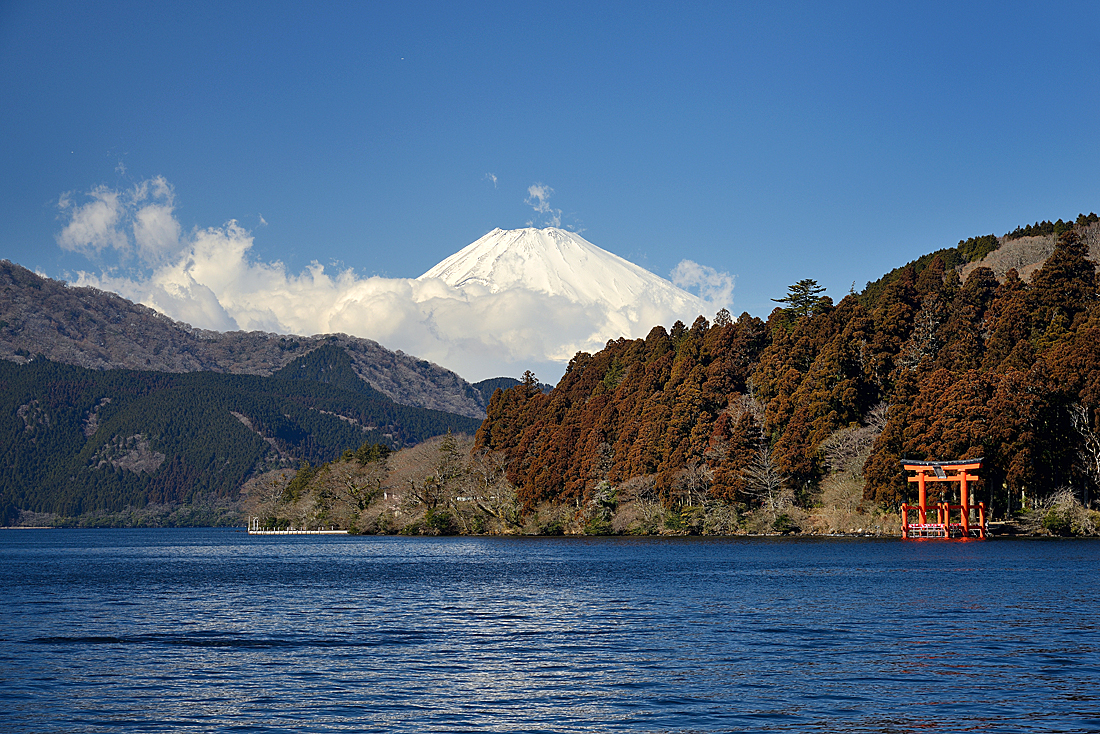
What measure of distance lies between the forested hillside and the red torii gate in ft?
6.75

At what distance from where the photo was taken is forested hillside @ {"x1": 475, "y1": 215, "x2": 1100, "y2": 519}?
217ft

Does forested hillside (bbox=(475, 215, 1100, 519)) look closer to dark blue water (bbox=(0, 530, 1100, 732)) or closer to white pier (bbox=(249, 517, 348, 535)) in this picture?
dark blue water (bbox=(0, 530, 1100, 732))

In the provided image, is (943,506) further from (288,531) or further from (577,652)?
(288,531)

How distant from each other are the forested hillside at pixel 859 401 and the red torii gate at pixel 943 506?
2058 mm

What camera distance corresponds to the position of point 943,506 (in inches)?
2549

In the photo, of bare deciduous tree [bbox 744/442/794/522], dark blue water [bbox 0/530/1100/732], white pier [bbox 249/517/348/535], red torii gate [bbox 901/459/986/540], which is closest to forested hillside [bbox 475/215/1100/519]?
bare deciduous tree [bbox 744/442/794/522]

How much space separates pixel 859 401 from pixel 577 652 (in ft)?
184

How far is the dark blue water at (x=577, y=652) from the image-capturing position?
57.0 feet

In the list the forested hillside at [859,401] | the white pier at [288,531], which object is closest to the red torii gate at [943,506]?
the forested hillside at [859,401]

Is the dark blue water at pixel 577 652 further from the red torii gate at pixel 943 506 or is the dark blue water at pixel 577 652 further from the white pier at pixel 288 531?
the white pier at pixel 288 531

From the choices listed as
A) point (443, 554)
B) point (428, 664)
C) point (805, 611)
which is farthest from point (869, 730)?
point (443, 554)

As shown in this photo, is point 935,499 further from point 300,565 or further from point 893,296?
point 300,565

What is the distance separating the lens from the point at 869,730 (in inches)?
626

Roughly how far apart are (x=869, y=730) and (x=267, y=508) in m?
148
